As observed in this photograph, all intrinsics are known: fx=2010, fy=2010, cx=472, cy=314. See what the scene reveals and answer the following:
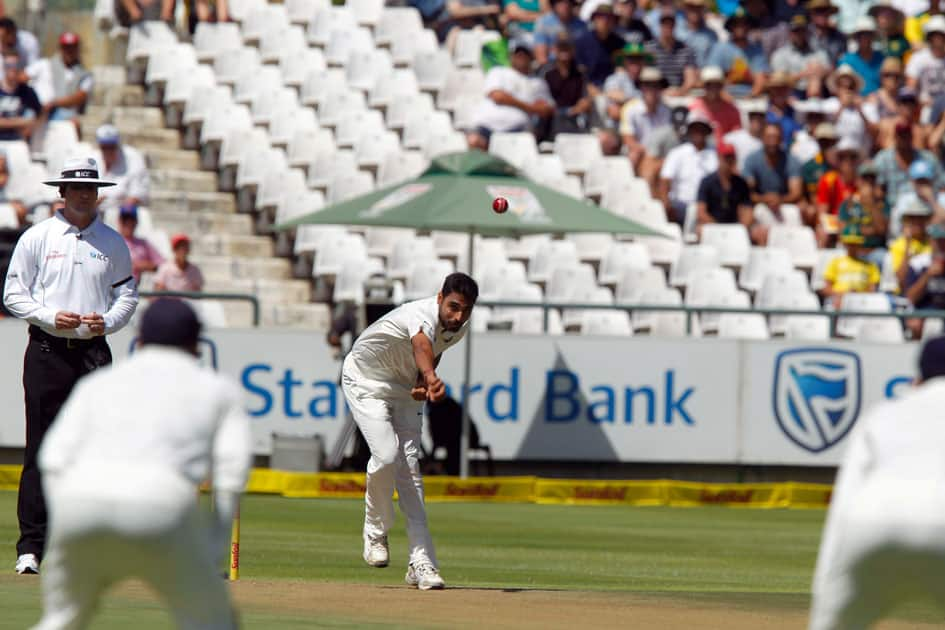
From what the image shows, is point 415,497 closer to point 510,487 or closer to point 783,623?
point 783,623

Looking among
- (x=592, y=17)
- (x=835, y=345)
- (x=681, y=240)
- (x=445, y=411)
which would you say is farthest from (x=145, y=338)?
(x=592, y=17)

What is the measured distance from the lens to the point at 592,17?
2127 cm

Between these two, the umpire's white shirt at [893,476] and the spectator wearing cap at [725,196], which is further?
the spectator wearing cap at [725,196]

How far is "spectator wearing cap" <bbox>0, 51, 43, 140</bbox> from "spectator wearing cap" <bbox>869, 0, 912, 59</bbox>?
360 inches

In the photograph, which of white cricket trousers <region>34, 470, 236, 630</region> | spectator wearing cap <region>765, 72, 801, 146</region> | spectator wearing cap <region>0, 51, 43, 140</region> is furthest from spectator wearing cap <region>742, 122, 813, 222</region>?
white cricket trousers <region>34, 470, 236, 630</region>

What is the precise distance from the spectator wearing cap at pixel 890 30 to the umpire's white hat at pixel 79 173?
1410 centimetres

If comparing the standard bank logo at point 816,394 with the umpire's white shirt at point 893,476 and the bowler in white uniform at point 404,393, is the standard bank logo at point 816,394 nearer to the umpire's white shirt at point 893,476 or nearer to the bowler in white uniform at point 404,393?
the bowler in white uniform at point 404,393

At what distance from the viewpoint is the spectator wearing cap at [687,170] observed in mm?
19594

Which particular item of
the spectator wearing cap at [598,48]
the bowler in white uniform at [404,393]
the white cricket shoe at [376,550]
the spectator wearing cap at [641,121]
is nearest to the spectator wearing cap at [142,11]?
the spectator wearing cap at [598,48]

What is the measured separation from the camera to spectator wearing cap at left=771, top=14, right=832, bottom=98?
21.8m

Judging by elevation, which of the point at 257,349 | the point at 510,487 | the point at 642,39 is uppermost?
the point at 642,39

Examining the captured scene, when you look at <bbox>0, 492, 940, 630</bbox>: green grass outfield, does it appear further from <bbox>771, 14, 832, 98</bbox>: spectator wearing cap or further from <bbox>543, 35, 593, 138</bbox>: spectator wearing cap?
<bbox>771, 14, 832, 98</bbox>: spectator wearing cap

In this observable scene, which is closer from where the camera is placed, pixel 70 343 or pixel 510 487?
pixel 70 343

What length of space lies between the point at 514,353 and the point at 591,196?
3.19m
